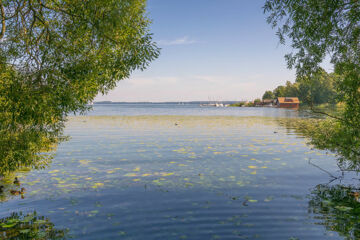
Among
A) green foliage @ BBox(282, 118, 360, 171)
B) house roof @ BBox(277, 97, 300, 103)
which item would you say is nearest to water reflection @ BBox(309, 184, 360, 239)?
green foliage @ BBox(282, 118, 360, 171)

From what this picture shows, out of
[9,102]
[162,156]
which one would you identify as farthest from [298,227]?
[162,156]

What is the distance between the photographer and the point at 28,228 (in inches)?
410

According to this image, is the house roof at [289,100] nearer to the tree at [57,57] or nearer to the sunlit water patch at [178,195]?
the sunlit water patch at [178,195]

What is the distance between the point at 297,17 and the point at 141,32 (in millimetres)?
7395

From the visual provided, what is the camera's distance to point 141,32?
13.5 meters

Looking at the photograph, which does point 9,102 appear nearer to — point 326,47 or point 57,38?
point 57,38

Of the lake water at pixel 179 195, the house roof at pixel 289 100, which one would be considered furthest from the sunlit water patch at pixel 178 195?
the house roof at pixel 289 100

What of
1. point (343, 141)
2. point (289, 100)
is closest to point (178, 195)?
point (343, 141)

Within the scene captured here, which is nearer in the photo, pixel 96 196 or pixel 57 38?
pixel 57 38

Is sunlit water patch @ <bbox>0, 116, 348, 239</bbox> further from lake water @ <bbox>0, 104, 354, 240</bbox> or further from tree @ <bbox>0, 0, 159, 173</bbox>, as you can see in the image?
tree @ <bbox>0, 0, 159, 173</bbox>

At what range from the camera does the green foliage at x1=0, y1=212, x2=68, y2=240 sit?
9805mm

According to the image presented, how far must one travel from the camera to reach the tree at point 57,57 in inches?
456

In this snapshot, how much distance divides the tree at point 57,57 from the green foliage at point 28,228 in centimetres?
311

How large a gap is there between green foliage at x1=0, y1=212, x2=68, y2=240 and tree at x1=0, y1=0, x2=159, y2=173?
311cm
